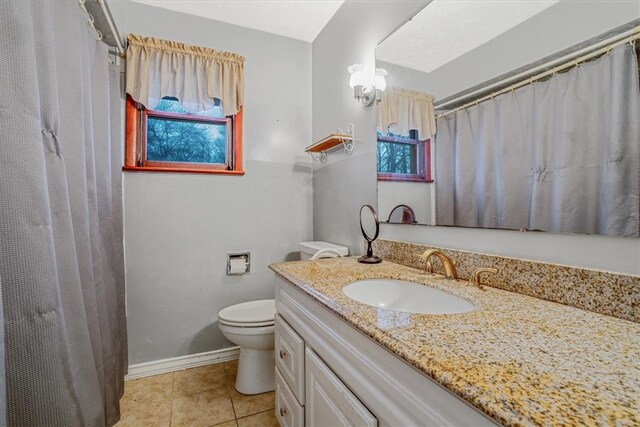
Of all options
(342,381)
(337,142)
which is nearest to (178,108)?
(337,142)

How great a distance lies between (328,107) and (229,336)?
1.66 meters

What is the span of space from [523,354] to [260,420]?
4.73 feet

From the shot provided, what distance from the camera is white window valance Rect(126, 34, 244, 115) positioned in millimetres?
1848

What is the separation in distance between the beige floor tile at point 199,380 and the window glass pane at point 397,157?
164 centimetres

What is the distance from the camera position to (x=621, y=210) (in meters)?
0.71

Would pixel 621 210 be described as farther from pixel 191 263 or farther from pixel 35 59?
pixel 191 263

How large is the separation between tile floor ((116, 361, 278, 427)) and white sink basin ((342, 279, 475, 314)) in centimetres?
93

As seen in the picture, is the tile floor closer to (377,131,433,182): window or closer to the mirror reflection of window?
the mirror reflection of window

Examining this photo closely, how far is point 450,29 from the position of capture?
1.16m

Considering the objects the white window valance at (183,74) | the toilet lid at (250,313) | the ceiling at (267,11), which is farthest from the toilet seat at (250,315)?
the ceiling at (267,11)

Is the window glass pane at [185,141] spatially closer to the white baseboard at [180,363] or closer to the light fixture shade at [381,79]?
the light fixture shade at [381,79]

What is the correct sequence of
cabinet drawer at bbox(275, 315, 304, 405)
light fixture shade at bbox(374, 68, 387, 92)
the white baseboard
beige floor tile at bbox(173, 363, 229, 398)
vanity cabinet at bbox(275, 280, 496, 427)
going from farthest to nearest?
the white baseboard → beige floor tile at bbox(173, 363, 229, 398) → light fixture shade at bbox(374, 68, 387, 92) → cabinet drawer at bbox(275, 315, 304, 405) → vanity cabinet at bbox(275, 280, 496, 427)

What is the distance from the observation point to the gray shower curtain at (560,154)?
0.71 m

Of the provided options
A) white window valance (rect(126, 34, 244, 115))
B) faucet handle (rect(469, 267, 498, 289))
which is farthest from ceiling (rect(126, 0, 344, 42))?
faucet handle (rect(469, 267, 498, 289))
